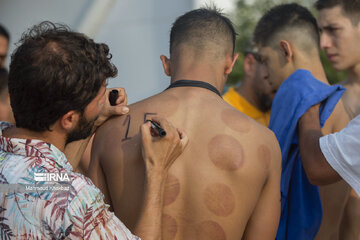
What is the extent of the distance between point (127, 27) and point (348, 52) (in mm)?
3663

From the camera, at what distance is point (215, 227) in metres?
2.04

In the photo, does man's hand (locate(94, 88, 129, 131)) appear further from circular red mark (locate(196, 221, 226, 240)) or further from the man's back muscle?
circular red mark (locate(196, 221, 226, 240))

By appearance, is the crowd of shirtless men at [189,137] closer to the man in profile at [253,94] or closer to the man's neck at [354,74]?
the man's neck at [354,74]

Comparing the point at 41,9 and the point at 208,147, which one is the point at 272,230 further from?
the point at 41,9

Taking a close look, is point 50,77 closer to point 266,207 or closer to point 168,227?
point 168,227

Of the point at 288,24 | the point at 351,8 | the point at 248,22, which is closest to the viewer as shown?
the point at 351,8

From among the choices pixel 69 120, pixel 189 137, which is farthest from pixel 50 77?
pixel 189 137

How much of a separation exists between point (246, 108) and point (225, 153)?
8.37 feet

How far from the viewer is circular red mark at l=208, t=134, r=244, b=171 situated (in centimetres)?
205

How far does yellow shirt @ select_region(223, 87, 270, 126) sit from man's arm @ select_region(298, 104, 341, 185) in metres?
1.79

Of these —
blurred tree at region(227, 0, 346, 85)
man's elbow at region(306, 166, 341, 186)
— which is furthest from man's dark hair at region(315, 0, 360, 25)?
blurred tree at region(227, 0, 346, 85)

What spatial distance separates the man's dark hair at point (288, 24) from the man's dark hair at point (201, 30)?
88 cm

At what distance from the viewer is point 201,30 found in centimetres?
231

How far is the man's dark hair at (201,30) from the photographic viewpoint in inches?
90.3
